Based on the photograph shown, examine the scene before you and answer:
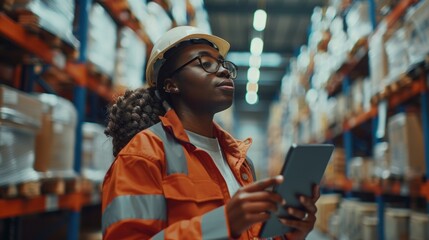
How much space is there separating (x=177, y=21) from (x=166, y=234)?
634 cm

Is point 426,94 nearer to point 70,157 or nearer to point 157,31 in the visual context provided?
point 70,157

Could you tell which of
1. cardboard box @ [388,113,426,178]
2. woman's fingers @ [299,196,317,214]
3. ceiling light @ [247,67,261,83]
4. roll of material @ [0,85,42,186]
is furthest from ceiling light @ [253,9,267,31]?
woman's fingers @ [299,196,317,214]

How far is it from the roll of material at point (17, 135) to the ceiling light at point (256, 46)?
12.4 meters

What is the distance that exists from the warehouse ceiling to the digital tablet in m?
11.6

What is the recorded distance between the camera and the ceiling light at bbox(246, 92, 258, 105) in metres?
22.3

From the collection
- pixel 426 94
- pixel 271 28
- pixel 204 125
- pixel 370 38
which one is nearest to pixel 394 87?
pixel 426 94

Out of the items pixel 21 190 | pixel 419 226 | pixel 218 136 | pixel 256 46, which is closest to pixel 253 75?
pixel 256 46

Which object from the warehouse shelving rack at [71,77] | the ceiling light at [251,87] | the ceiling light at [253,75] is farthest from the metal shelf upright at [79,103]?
the ceiling light at [251,87]

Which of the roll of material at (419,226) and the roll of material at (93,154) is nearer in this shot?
the roll of material at (419,226)

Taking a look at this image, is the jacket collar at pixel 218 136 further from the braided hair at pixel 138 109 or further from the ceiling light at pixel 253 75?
the ceiling light at pixel 253 75

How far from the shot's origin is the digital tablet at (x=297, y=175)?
1255mm

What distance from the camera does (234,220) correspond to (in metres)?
1.26

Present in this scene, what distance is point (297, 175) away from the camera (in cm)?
129

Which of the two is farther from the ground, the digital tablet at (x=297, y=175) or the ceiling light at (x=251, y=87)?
the ceiling light at (x=251, y=87)
